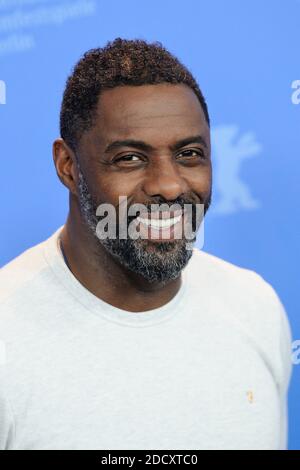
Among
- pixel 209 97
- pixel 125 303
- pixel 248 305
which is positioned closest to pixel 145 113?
pixel 125 303

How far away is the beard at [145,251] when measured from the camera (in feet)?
3.68

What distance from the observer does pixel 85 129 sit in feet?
3.72

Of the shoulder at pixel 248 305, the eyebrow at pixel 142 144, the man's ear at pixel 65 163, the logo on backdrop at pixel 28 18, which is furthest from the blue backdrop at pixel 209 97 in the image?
the eyebrow at pixel 142 144

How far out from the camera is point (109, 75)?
1.12 metres

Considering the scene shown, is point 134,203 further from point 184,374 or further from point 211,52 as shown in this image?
point 211,52

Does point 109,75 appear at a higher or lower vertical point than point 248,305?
higher

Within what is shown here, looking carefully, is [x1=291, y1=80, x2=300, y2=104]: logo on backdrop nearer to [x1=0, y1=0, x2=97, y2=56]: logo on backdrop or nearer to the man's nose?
[x1=0, y1=0, x2=97, y2=56]: logo on backdrop

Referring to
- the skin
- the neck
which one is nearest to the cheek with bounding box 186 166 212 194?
the skin

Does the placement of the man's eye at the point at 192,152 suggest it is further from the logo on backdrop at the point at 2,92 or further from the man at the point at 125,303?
the logo on backdrop at the point at 2,92

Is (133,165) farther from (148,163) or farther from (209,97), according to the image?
(209,97)

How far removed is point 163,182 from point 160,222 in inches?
2.5

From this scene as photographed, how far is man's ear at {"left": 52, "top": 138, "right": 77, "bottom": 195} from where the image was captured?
1179mm
